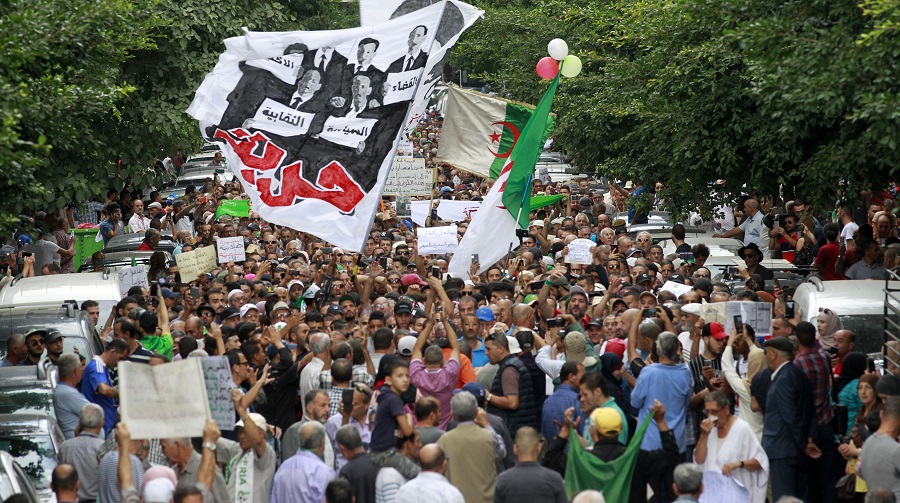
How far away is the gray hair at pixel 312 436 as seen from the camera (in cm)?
920

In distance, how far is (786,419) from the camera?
35.3ft

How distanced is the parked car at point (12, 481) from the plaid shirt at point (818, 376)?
5577mm

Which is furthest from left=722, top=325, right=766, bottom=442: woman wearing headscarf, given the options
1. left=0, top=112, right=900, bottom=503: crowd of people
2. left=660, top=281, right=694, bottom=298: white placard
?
left=660, top=281, right=694, bottom=298: white placard

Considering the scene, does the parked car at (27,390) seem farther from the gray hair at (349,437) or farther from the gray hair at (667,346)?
the gray hair at (667,346)

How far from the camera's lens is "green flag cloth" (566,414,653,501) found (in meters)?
9.52

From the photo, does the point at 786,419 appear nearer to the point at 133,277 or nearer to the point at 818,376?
the point at 818,376

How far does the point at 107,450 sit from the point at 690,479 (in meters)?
3.80

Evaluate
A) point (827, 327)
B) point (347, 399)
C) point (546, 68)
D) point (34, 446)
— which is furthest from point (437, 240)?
point (347, 399)

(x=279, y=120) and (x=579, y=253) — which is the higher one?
(x=279, y=120)

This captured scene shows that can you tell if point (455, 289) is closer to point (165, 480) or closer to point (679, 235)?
point (679, 235)

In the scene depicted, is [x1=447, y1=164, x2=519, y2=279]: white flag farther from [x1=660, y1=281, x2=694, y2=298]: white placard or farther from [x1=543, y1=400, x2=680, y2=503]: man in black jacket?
[x1=543, y1=400, x2=680, y2=503]: man in black jacket

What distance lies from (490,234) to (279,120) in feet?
9.74

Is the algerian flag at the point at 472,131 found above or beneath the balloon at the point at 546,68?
beneath

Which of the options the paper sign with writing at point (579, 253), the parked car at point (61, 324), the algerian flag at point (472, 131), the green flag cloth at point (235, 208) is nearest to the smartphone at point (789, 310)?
the paper sign with writing at point (579, 253)
